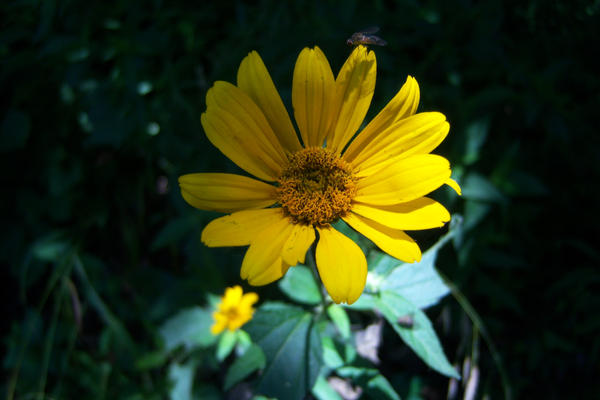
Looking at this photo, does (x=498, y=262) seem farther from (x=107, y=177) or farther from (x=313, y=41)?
(x=107, y=177)

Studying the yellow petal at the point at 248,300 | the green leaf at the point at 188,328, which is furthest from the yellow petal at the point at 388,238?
the green leaf at the point at 188,328

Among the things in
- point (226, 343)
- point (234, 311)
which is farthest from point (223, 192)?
point (226, 343)

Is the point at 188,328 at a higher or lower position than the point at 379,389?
lower

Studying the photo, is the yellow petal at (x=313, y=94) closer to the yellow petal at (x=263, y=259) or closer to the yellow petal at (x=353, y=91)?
the yellow petal at (x=353, y=91)

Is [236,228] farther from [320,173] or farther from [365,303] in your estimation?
[365,303]

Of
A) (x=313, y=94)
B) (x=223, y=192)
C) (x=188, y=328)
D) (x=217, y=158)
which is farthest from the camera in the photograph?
(x=188, y=328)

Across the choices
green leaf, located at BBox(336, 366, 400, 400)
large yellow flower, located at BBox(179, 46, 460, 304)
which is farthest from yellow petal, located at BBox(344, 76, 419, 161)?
green leaf, located at BBox(336, 366, 400, 400)
